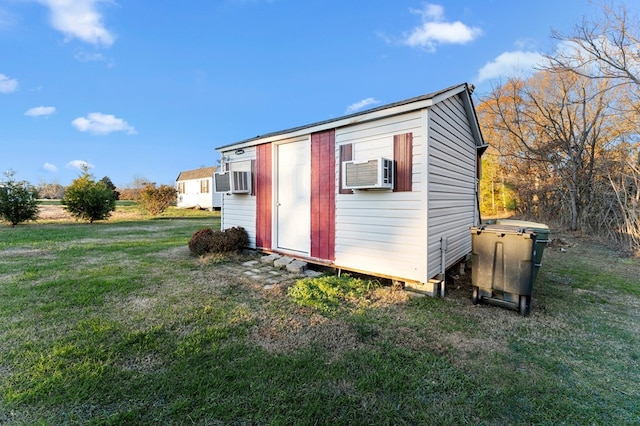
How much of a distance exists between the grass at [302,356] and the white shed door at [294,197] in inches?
51.9

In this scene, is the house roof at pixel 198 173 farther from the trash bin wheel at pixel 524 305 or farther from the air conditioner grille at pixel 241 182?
the trash bin wheel at pixel 524 305

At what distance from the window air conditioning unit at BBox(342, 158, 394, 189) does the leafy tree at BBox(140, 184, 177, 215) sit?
15.0m

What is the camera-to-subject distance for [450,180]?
4.51 metres

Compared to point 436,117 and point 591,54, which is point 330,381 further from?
point 591,54

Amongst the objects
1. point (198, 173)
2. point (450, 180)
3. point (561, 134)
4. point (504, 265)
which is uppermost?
point (198, 173)

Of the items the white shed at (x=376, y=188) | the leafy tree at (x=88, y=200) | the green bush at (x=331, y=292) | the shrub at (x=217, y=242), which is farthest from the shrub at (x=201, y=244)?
the leafy tree at (x=88, y=200)

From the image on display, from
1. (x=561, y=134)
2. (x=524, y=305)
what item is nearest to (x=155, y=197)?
(x=524, y=305)

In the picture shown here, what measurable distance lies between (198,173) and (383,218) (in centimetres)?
2536

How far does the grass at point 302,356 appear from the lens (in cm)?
162

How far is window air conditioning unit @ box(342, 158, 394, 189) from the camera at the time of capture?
3617 mm

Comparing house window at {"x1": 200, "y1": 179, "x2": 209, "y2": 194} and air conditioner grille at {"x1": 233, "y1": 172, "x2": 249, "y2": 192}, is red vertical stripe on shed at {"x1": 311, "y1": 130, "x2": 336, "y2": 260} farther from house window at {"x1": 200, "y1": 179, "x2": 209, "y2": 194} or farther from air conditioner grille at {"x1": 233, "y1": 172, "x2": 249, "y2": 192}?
house window at {"x1": 200, "y1": 179, "x2": 209, "y2": 194}

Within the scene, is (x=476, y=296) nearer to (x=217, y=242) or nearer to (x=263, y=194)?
(x=263, y=194)

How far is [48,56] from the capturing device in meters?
8.81

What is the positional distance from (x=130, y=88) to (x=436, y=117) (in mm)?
12155
